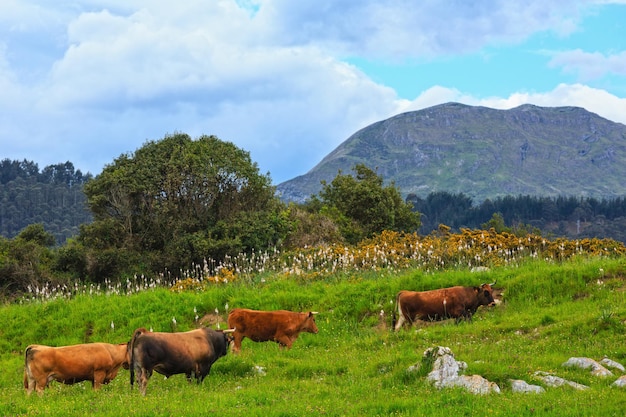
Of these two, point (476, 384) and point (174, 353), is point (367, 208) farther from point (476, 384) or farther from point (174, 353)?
point (476, 384)

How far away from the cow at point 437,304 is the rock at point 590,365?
627cm

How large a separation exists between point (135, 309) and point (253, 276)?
18.6 ft

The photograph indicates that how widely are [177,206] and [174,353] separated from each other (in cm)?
2527

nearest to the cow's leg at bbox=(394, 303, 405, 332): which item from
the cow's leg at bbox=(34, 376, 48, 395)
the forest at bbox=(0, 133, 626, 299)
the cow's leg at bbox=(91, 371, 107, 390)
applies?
the cow's leg at bbox=(91, 371, 107, 390)

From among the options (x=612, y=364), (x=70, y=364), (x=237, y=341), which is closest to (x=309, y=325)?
(x=237, y=341)

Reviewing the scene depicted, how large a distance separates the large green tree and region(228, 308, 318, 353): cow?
1774 cm

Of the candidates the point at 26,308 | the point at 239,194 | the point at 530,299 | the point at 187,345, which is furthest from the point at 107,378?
the point at 239,194

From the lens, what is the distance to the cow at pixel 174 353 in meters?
14.4

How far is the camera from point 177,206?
3950 centimetres

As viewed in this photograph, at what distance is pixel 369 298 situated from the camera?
2361 cm

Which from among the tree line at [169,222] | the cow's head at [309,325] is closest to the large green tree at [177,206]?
the tree line at [169,222]

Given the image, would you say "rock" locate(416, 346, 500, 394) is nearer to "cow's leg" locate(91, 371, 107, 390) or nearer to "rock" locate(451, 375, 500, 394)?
Result: "rock" locate(451, 375, 500, 394)

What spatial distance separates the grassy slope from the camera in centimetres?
1212

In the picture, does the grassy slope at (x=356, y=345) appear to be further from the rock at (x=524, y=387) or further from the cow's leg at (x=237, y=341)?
the cow's leg at (x=237, y=341)
